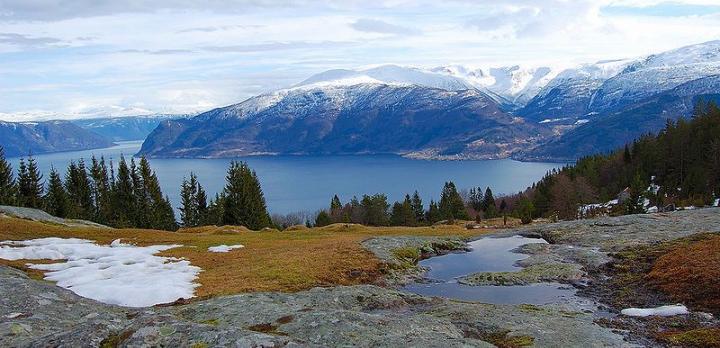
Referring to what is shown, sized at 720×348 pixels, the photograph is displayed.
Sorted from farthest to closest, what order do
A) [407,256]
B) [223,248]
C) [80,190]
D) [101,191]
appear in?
[101,191], [80,190], [223,248], [407,256]

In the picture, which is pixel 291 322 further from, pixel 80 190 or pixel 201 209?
pixel 80 190

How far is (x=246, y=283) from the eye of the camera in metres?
28.9

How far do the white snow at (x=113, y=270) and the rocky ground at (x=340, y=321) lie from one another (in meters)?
1.97

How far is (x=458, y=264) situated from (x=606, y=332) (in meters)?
17.8

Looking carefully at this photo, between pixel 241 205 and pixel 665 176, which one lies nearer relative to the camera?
pixel 241 205

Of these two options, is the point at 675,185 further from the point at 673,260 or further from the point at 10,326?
the point at 10,326

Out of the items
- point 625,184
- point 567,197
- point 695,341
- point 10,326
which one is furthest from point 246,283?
point 625,184

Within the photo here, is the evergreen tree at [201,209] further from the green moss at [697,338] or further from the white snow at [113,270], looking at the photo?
the green moss at [697,338]

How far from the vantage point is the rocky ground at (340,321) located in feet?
44.0

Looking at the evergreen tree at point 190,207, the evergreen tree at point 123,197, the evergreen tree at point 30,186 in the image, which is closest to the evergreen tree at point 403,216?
the evergreen tree at point 190,207

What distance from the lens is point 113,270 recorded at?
102 ft

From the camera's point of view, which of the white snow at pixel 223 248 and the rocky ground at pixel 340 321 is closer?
the rocky ground at pixel 340 321

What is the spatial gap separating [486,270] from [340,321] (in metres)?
18.9

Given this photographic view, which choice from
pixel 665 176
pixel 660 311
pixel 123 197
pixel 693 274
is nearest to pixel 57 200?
pixel 123 197
